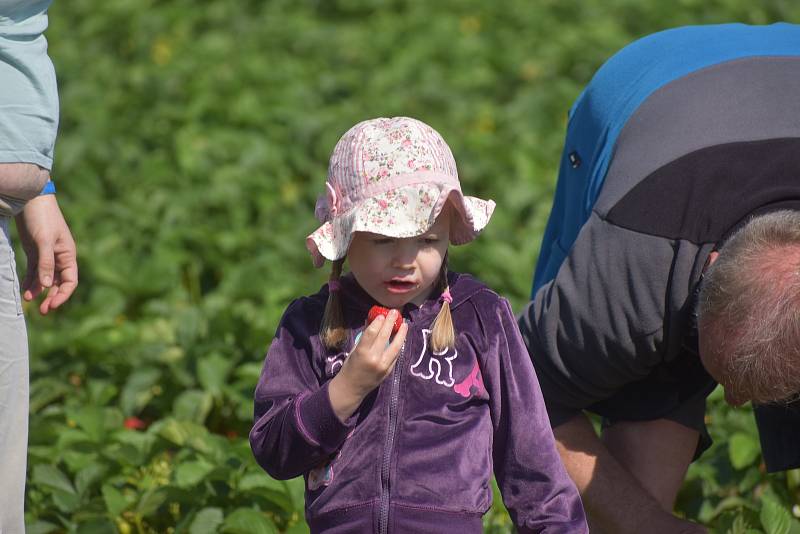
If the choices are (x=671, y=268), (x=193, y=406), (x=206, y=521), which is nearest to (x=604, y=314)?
(x=671, y=268)

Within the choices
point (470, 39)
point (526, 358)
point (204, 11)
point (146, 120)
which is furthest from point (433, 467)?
point (204, 11)

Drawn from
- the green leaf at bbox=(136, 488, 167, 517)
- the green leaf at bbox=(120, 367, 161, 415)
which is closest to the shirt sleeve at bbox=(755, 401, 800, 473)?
the green leaf at bbox=(136, 488, 167, 517)

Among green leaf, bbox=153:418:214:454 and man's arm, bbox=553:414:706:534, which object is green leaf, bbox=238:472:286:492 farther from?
→ man's arm, bbox=553:414:706:534

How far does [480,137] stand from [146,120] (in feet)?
6.12

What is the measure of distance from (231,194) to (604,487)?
3.48 meters

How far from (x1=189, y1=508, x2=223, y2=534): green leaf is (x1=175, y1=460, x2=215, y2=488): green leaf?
12 centimetres

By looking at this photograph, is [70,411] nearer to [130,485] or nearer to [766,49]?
[130,485]

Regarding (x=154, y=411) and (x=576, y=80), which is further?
(x=576, y=80)

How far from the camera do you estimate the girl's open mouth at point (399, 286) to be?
2139 mm

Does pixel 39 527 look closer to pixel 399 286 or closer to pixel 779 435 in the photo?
pixel 399 286

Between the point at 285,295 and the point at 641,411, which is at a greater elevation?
the point at 641,411

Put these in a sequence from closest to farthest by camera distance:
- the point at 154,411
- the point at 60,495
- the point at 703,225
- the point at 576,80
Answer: the point at 703,225, the point at 60,495, the point at 154,411, the point at 576,80

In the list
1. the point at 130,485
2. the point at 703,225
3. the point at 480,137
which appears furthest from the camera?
the point at 480,137

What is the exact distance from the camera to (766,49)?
2.88 m
